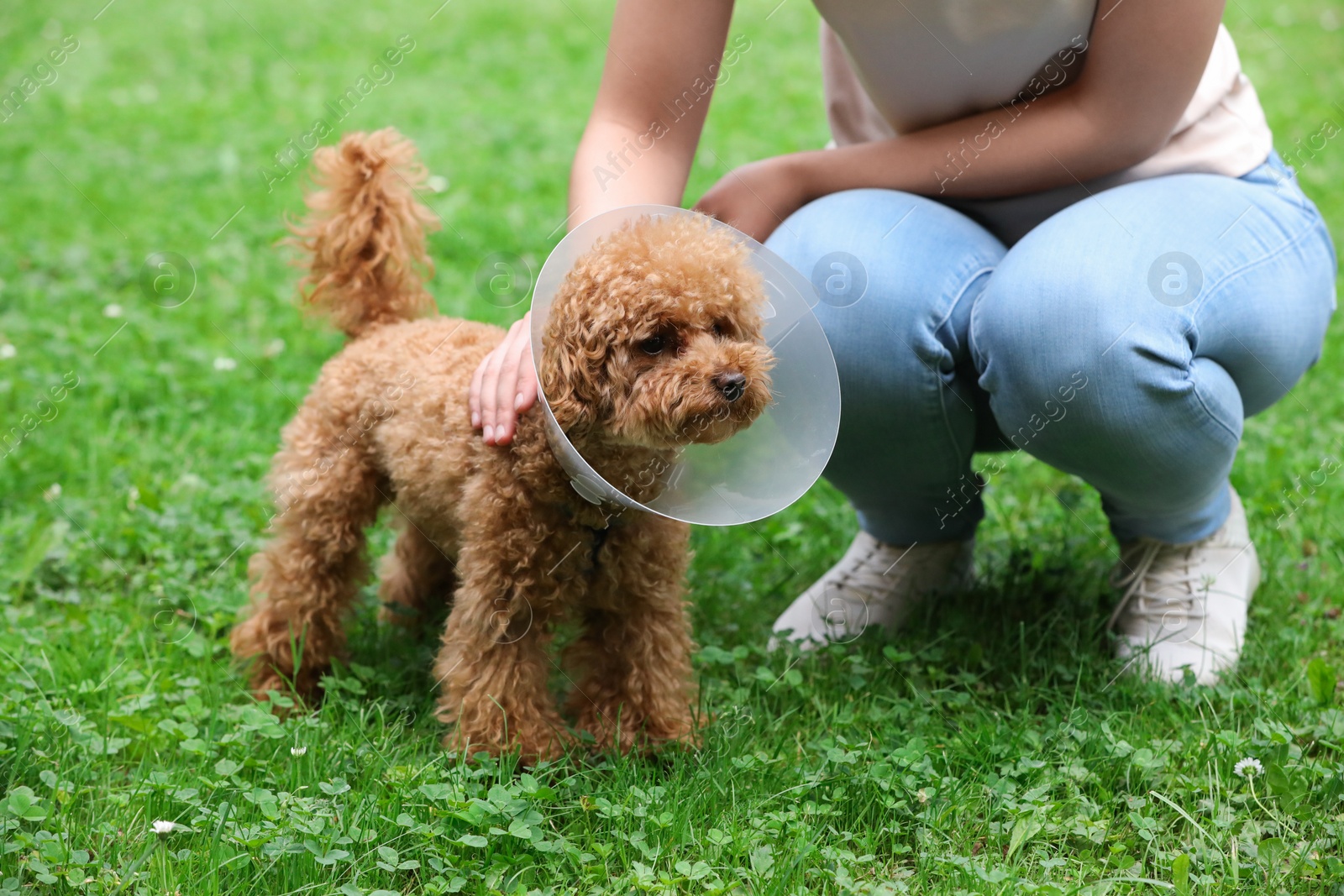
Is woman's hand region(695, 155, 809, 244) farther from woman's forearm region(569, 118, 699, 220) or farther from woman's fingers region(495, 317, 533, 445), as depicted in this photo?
woman's fingers region(495, 317, 533, 445)

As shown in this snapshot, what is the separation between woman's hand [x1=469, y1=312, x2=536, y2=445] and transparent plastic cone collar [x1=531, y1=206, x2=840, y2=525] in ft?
0.15

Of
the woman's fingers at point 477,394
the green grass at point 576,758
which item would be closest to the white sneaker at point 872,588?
the green grass at point 576,758

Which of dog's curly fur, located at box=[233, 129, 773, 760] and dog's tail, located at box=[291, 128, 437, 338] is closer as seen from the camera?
dog's curly fur, located at box=[233, 129, 773, 760]

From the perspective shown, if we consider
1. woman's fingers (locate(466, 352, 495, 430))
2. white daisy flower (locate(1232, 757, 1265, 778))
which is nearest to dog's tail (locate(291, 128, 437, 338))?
woman's fingers (locate(466, 352, 495, 430))

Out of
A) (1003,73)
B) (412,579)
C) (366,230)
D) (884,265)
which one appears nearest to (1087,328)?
(884,265)

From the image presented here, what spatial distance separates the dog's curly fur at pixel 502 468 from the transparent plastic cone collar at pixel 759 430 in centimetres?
5

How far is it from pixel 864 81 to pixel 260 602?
1553 millimetres

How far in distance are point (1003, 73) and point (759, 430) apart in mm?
783

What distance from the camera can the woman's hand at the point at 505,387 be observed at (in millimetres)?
1746

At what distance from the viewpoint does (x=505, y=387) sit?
69.6 inches

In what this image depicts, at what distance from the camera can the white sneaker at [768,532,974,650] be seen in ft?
7.61

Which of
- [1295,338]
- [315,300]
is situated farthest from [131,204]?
[1295,338]

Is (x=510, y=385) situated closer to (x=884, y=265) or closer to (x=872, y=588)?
(x=884, y=265)

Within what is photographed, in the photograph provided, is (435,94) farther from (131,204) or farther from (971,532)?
(971,532)
